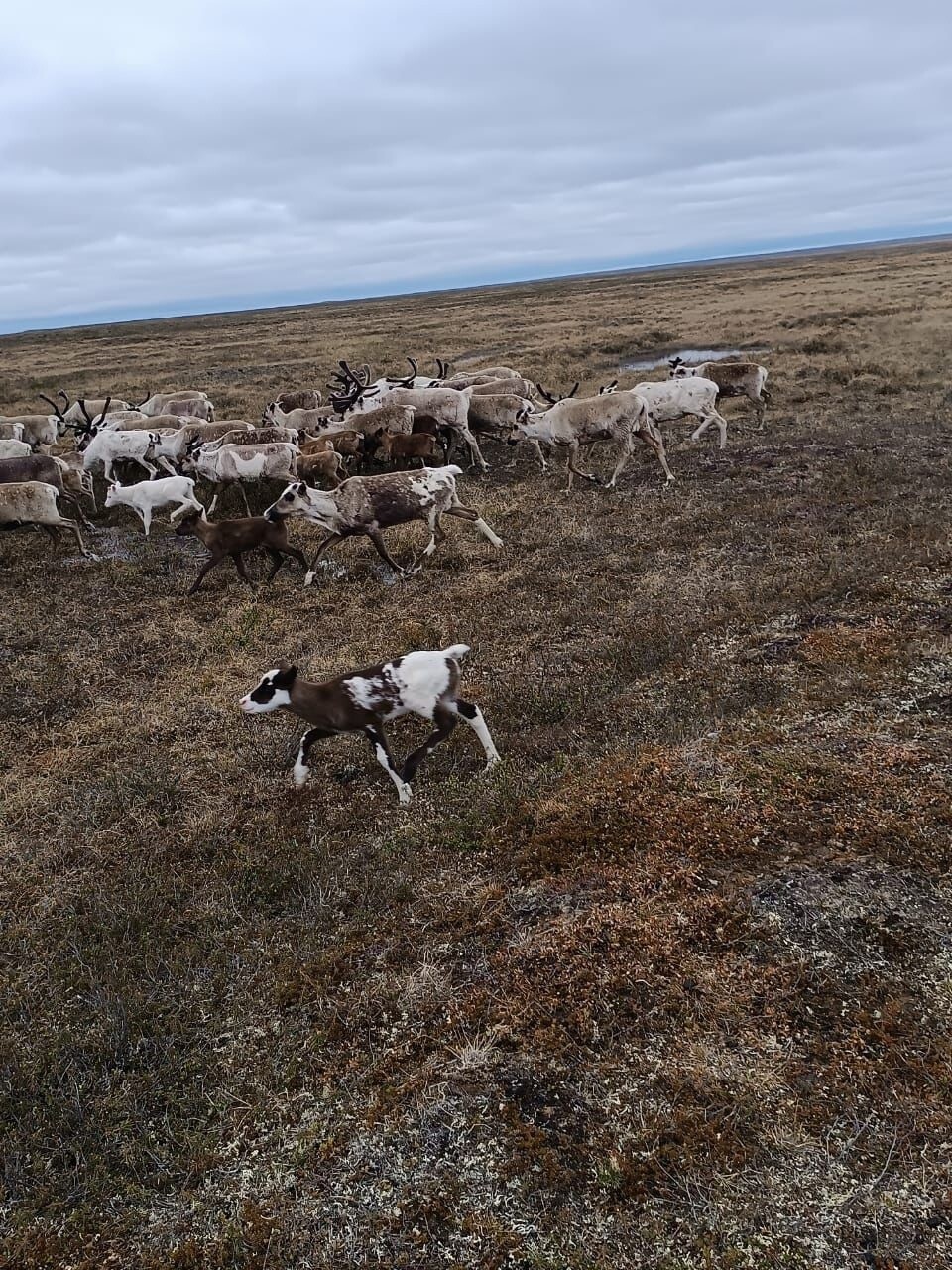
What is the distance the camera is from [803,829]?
16.4 feet

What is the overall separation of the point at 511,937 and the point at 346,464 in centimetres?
1205

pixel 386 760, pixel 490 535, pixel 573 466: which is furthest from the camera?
pixel 573 466

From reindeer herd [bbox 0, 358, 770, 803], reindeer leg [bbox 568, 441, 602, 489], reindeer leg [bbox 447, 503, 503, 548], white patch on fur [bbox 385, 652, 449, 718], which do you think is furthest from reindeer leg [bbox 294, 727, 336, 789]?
reindeer leg [bbox 568, 441, 602, 489]

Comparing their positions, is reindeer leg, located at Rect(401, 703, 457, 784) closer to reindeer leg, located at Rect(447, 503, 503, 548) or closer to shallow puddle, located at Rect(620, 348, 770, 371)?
reindeer leg, located at Rect(447, 503, 503, 548)

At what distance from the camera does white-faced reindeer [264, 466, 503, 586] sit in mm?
10867

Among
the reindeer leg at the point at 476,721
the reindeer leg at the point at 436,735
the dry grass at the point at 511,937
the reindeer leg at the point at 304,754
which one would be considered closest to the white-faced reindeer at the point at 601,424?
the dry grass at the point at 511,937

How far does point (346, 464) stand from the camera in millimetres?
15109

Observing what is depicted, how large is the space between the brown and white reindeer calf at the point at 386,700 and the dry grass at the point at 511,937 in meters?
0.37

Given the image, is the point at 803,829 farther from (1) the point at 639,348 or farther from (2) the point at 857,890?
(1) the point at 639,348

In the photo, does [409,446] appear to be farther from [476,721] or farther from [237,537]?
[476,721]

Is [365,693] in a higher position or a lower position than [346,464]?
lower

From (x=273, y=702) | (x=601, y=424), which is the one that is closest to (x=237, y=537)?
(x=273, y=702)

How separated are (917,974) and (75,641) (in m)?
9.12

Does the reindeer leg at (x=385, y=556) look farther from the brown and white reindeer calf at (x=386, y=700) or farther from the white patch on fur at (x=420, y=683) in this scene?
Answer: the white patch on fur at (x=420, y=683)
